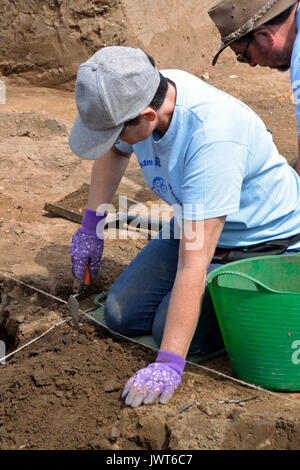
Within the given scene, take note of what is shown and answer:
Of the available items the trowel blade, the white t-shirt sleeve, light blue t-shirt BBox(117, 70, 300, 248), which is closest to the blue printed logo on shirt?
light blue t-shirt BBox(117, 70, 300, 248)

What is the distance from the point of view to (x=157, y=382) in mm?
2660

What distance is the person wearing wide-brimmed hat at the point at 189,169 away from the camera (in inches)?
101

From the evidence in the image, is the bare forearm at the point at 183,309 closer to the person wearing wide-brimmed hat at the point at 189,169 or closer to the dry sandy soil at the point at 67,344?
the person wearing wide-brimmed hat at the point at 189,169

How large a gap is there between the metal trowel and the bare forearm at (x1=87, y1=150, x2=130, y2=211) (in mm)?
376

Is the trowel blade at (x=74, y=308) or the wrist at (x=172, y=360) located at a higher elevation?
the wrist at (x=172, y=360)

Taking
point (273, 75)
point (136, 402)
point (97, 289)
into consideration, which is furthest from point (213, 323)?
point (273, 75)

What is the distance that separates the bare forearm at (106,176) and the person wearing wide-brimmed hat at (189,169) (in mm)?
362

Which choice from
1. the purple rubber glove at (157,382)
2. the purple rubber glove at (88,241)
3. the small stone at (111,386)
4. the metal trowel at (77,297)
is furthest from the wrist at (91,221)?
the purple rubber glove at (157,382)

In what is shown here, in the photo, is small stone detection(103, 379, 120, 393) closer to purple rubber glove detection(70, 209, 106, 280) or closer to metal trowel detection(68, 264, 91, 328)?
metal trowel detection(68, 264, 91, 328)

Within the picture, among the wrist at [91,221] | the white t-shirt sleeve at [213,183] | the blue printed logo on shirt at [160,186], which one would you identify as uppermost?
the white t-shirt sleeve at [213,183]

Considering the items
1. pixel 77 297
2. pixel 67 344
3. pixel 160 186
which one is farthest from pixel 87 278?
pixel 160 186

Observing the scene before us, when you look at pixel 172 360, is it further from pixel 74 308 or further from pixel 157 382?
pixel 74 308

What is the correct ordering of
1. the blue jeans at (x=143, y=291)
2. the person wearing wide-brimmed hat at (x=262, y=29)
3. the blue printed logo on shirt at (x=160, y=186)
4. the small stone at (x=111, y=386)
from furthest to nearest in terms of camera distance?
the person wearing wide-brimmed hat at (x=262, y=29) → the blue jeans at (x=143, y=291) → the blue printed logo on shirt at (x=160, y=186) → the small stone at (x=111, y=386)

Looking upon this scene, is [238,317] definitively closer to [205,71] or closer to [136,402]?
[136,402]
